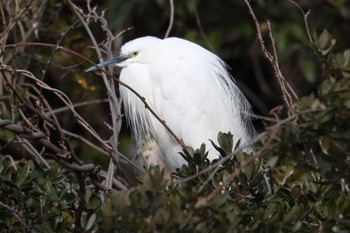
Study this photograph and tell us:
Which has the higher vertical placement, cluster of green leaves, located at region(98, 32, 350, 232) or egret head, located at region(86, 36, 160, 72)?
cluster of green leaves, located at region(98, 32, 350, 232)

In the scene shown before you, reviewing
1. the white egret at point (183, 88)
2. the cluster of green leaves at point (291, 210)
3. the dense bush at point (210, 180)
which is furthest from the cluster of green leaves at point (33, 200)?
the white egret at point (183, 88)

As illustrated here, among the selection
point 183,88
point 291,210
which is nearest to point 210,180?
point 291,210

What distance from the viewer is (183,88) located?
111 inches

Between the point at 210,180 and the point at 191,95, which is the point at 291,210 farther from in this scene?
the point at 191,95

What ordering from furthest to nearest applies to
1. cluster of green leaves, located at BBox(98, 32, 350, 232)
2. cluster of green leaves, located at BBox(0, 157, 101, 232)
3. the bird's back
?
the bird's back → cluster of green leaves, located at BBox(0, 157, 101, 232) → cluster of green leaves, located at BBox(98, 32, 350, 232)

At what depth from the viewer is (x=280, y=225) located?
5.35 ft

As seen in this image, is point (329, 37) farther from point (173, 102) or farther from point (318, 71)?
point (318, 71)

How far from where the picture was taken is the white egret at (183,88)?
282 cm

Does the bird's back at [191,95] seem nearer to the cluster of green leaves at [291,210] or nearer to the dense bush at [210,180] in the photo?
the dense bush at [210,180]

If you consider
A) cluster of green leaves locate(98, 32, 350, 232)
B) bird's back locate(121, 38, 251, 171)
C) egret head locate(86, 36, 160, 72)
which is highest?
cluster of green leaves locate(98, 32, 350, 232)

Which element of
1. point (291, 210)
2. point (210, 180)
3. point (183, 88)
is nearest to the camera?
point (291, 210)

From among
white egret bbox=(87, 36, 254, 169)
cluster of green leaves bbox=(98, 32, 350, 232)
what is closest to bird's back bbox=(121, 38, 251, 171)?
white egret bbox=(87, 36, 254, 169)

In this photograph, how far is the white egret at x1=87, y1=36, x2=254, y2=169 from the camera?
2.82 m

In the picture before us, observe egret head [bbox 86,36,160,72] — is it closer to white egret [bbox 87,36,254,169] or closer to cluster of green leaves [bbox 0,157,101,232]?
white egret [bbox 87,36,254,169]
